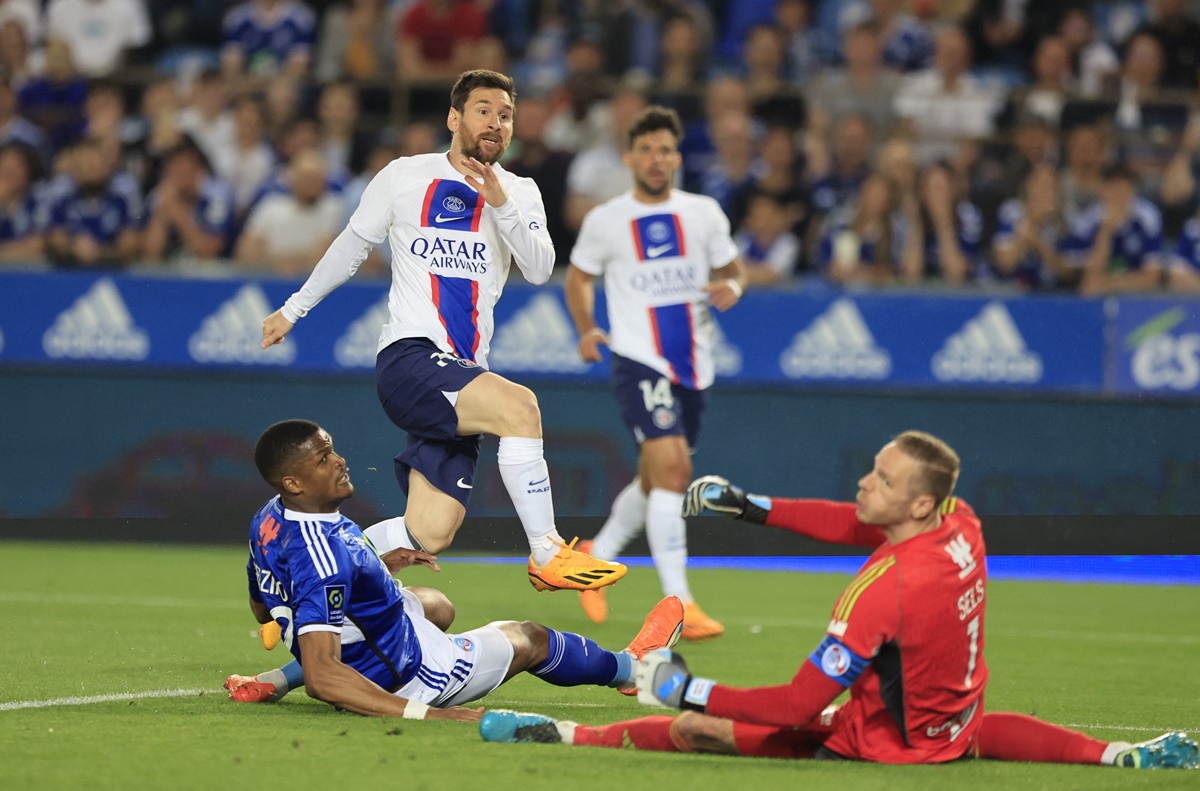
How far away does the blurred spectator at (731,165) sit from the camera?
42.3 feet

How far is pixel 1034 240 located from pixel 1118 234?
60cm

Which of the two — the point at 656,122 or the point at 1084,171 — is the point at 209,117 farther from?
the point at 1084,171

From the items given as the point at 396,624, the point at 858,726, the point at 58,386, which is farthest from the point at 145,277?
the point at 858,726

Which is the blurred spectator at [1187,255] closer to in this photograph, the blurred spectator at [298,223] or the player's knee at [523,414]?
the blurred spectator at [298,223]

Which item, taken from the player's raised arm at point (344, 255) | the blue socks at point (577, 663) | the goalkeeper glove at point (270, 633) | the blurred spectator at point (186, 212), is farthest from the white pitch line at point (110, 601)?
the blurred spectator at point (186, 212)

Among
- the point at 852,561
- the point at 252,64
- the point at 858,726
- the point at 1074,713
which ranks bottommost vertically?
the point at 852,561

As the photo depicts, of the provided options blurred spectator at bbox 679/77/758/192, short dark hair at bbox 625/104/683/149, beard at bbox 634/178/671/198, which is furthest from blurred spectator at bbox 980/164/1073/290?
short dark hair at bbox 625/104/683/149

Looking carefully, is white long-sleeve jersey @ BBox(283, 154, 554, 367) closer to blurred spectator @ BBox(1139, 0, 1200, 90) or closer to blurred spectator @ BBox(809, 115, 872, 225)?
blurred spectator @ BBox(809, 115, 872, 225)

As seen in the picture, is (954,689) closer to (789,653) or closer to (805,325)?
(789,653)

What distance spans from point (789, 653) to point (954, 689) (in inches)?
122

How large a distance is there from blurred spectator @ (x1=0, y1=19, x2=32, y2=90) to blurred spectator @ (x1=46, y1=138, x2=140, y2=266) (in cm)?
197

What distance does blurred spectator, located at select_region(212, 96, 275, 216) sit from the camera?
13.6 metres

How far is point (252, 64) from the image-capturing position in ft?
50.2

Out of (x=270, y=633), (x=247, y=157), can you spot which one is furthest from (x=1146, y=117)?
(x=270, y=633)
